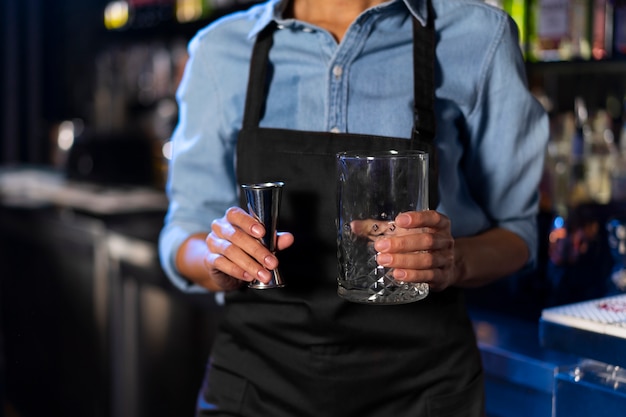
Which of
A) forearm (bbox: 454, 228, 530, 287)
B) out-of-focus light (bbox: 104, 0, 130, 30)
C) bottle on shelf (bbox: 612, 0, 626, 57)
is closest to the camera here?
forearm (bbox: 454, 228, 530, 287)

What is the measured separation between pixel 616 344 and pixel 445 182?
0.38 metres

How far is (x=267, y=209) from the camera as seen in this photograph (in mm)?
1147

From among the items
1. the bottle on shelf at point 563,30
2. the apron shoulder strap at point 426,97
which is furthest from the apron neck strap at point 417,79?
the bottle on shelf at point 563,30

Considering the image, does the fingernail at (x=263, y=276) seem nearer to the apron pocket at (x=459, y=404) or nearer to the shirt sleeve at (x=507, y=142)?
the apron pocket at (x=459, y=404)

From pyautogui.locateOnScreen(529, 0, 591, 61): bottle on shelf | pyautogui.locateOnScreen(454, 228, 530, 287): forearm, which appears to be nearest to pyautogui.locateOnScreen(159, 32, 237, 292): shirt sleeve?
pyautogui.locateOnScreen(454, 228, 530, 287): forearm

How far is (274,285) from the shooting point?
115 centimetres

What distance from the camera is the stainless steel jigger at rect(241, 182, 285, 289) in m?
1.14

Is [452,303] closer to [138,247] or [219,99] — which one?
[219,99]

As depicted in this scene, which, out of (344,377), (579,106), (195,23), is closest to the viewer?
(344,377)

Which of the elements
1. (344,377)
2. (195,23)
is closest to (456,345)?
(344,377)

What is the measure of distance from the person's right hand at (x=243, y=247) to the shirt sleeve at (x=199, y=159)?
0.34 m

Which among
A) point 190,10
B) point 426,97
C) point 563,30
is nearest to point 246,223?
point 426,97

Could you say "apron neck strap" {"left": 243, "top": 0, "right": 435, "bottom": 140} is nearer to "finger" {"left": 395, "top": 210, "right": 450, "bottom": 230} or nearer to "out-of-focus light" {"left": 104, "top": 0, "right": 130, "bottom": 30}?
"finger" {"left": 395, "top": 210, "right": 450, "bottom": 230}

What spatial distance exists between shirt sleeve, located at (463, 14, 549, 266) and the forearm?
0.11 ft
